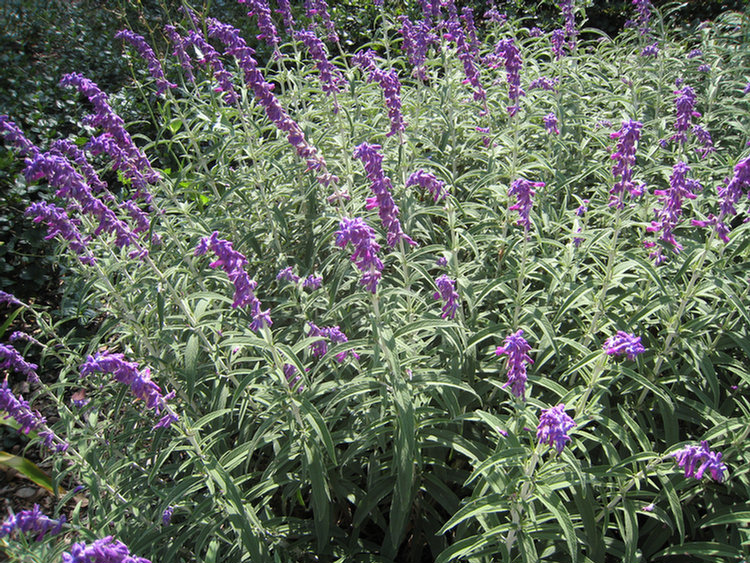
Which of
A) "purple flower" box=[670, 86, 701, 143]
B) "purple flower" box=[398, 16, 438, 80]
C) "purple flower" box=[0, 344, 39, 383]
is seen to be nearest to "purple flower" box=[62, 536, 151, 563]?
"purple flower" box=[0, 344, 39, 383]

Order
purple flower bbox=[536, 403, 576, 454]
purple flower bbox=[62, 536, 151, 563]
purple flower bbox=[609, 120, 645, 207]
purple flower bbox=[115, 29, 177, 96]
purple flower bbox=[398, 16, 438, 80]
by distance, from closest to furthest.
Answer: purple flower bbox=[62, 536, 151, 563] → purple flower bbox=[536, 403, 576, 454] → purple flower bbox=[609, 120, 645, 207] → purple flower bbox=[115, 29, 177, 96] → purple flower bbox=[398, 16, 438, 80]

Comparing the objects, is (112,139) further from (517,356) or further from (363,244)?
(517,356)

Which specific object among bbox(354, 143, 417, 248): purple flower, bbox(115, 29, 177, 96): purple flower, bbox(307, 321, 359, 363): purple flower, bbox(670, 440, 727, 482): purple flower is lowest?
bbox(670, 440, 727, 482): purple flower

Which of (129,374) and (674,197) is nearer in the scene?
(129,374)

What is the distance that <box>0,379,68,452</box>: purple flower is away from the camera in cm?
316

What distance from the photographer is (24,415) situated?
3.27 meters

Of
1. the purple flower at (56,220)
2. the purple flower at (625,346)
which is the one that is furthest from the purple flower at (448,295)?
the purple flower at (56,220)

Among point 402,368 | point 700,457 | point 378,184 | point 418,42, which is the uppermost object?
point 418,42

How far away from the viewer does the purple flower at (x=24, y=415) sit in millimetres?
3158

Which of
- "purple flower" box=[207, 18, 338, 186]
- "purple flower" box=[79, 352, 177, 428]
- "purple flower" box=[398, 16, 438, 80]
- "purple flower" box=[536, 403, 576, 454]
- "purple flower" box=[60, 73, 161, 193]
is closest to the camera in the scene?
"purple flower" box=[536, 403, 576, 454]

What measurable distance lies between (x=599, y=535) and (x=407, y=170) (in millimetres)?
3227

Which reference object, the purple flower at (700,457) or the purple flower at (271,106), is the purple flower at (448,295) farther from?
Answer: the purple flower at (700,457)

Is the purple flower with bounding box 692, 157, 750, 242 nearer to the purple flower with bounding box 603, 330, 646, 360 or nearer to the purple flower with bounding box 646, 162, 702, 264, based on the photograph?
the purple flower with bounding box 646, 162, 702, 264

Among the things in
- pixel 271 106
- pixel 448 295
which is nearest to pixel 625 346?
pixel 448 295
